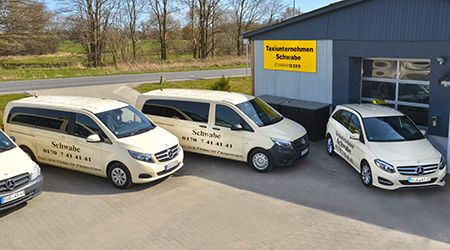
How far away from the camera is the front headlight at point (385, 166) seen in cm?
825

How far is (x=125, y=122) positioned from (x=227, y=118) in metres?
2.44

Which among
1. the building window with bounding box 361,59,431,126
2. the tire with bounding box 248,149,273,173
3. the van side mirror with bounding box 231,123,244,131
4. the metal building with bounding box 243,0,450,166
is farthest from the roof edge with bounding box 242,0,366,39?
the tire with bounding box 248,149,273,173

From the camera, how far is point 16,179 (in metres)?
7.48

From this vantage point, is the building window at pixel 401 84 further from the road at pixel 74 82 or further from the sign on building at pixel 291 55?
the road at pixel 74 82

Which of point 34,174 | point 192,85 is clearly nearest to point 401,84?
point 34,174

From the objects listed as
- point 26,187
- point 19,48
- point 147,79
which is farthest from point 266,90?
point 19,48

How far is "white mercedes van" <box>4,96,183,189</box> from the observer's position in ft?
28.6

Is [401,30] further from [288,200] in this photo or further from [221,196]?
[221,196]

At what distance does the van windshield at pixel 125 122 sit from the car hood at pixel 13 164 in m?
1.78

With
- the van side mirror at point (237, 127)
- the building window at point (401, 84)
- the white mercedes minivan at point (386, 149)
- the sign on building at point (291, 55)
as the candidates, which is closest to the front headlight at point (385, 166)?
the white mercedes minivan at point (386, 149)

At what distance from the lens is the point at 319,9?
41.6 feet

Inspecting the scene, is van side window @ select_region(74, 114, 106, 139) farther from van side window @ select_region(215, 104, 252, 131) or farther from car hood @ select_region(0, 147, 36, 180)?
van side window @ select_region(215, 104, 252, 131)

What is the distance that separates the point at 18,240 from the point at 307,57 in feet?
32.7

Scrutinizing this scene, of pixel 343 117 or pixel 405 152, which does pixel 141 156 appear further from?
pixel 405 152
